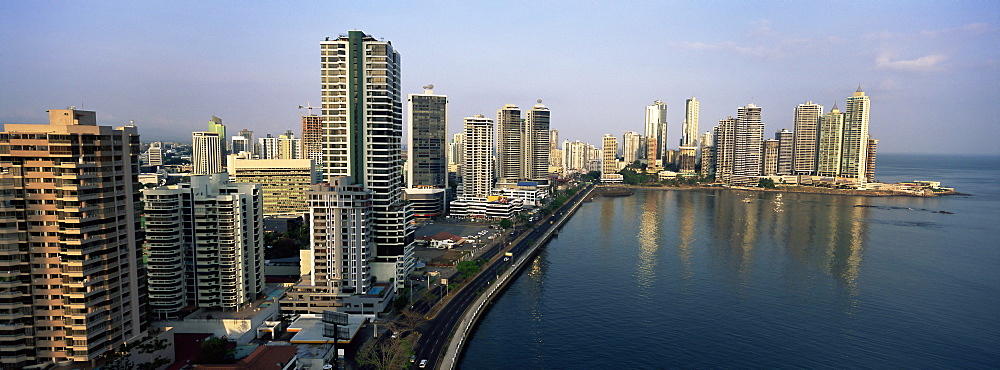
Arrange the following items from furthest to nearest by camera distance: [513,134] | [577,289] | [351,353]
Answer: [513,134]
[577,289]
[351,353]

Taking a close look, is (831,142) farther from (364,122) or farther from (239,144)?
(239,144)

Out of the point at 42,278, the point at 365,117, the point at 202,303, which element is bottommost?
the point at 202,303

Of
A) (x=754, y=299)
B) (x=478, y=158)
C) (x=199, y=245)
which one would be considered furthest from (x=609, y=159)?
(x=199, y=245)

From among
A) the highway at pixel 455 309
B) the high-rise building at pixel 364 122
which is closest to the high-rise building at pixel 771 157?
the highway at pixel 455 309

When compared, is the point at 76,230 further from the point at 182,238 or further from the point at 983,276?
the point at 983,276

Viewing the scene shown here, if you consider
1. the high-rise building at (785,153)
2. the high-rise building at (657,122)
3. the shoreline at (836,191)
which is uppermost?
the high-rise building at (657,122)

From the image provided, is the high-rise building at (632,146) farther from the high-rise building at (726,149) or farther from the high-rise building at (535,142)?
the high-rise building at (535,142)

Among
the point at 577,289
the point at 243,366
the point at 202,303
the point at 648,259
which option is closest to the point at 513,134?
the point at 648,259
